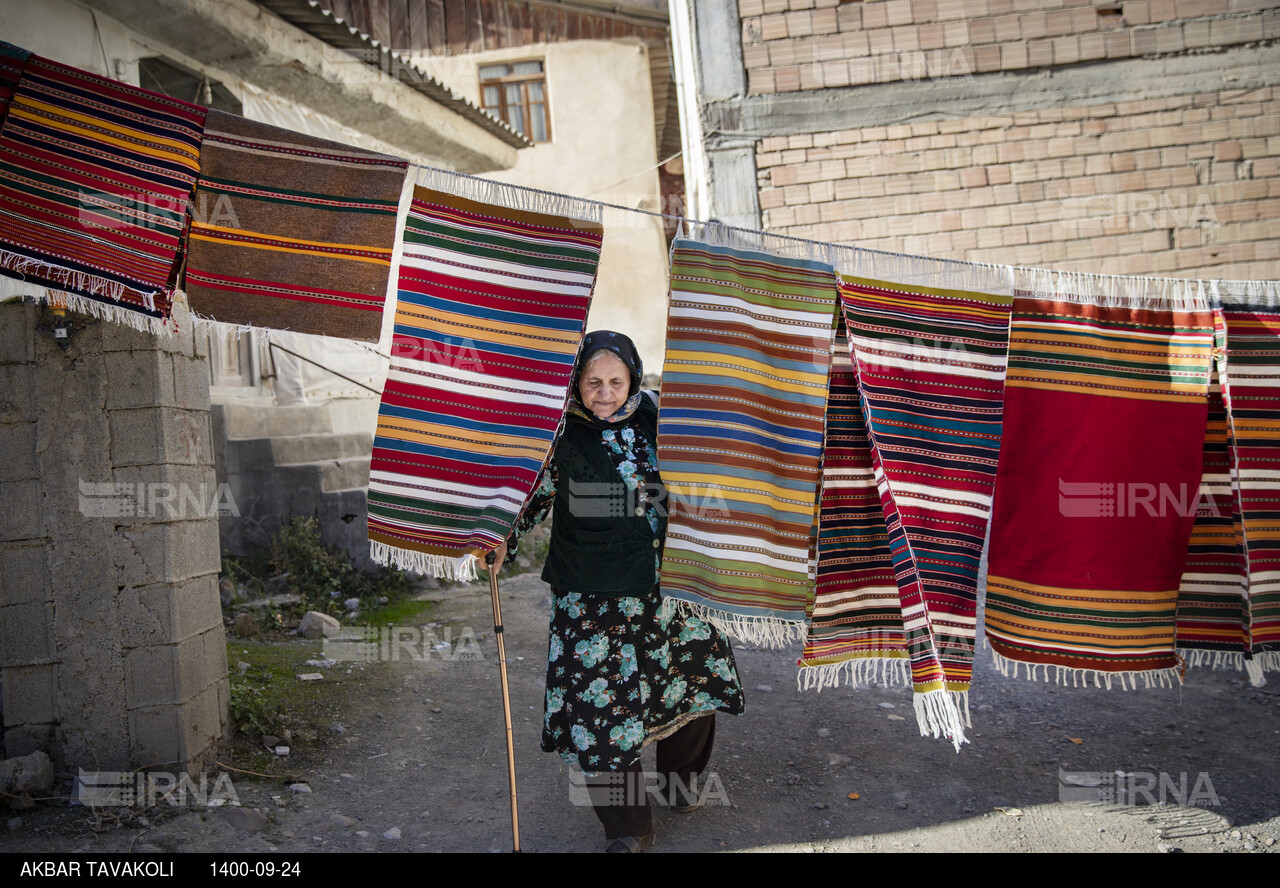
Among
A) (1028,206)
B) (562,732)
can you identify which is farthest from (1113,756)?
(1028,206)

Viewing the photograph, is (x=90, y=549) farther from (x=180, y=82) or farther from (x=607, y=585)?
(x=180, y=82)

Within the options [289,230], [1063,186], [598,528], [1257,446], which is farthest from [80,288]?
[1063,186]

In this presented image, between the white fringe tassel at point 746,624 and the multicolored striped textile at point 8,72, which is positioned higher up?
the multicolored striped textile at point 8,72

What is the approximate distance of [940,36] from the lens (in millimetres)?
4785

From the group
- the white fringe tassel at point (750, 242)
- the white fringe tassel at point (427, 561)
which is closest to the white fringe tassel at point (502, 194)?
the white fringe tassel at point (750, 242)

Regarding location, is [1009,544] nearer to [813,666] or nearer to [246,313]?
[813,666]

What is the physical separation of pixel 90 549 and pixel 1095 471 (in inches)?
143

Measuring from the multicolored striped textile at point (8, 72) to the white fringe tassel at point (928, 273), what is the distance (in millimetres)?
2522

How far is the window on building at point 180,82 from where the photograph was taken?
652 cm

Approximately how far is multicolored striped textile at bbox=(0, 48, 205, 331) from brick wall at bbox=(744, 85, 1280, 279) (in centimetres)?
317

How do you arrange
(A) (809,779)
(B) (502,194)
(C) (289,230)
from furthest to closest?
(A) (809,779) < (B) (502,194) < (C) (289,230)

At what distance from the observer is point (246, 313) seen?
2578 mm

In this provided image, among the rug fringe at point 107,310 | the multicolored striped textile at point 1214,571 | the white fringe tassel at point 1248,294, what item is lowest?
the multicolored striped textile at point 1214,571

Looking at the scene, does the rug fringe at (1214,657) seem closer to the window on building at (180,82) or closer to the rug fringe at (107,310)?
the rug fringe at (107,310)
